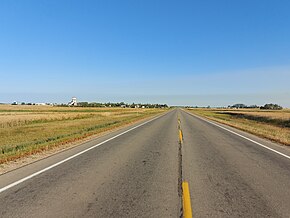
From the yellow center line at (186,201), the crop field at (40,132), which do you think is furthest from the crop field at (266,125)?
the crop field at (40,132)

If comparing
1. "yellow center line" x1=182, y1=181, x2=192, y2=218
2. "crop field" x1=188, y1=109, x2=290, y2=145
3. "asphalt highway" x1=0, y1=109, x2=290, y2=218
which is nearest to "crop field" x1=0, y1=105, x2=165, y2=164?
"asphalt highway" x1=0, y1=109, x2=290, y2=218

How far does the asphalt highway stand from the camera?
4.50 m

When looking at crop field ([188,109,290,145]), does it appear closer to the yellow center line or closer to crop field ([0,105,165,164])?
the yellow center line

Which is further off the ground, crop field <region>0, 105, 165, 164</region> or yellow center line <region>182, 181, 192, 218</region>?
yellow center line <region>182, 181, 192, 218</region>

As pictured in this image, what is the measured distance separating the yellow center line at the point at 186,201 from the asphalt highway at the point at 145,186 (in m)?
0.07

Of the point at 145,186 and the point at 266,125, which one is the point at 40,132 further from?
the point at 266,125

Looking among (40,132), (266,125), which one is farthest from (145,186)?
(266,125)

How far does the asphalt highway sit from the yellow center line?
0.07 metres

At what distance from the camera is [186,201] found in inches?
193

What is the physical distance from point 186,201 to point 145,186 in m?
1.24

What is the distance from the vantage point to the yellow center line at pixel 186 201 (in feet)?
14.1

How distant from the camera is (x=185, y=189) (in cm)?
562

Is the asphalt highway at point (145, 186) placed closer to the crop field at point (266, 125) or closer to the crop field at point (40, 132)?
the crop field at point (40, 132)

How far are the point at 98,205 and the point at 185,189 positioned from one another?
79.3 inches
